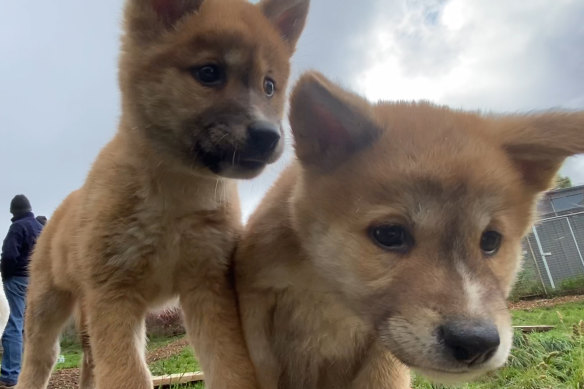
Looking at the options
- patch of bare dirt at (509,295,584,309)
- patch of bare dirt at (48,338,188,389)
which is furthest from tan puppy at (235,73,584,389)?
patch of bare dirt at (509,295,584,309)

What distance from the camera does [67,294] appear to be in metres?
4.61

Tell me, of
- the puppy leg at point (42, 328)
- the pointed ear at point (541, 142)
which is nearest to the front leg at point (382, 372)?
the pointed ear at point (541, 142)

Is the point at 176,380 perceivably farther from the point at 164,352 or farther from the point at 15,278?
the point at 164,352

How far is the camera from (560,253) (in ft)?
57.3

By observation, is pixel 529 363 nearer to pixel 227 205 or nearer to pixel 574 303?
pixel 227 205

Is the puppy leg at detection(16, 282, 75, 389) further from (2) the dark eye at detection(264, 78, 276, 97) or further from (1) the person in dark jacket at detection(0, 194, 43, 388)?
(1) the person in dark jacket at detection(0, 194, 43, 388)

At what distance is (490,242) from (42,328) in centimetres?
386

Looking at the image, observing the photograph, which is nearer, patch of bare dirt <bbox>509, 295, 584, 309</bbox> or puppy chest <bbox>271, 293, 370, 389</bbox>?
puppy chest <bbox>271, 293, 370, 389</bbox>

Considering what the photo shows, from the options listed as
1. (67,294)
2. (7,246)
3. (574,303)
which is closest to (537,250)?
(574,303)

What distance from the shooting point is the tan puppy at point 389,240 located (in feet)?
7.15

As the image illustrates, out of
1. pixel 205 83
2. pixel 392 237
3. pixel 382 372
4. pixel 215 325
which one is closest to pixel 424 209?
pixel 392 237

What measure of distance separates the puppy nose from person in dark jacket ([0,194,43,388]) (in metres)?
6.74

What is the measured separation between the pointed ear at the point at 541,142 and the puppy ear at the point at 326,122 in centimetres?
70

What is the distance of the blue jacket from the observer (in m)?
8.67
